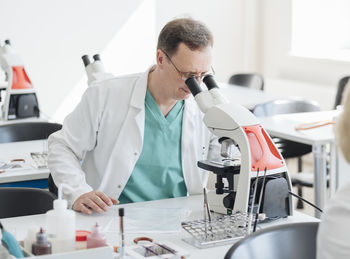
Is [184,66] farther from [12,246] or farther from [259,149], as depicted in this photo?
[12,246]

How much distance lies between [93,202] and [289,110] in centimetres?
253

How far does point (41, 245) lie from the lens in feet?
5.28

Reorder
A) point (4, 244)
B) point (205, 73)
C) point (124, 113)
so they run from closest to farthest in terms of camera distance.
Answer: point (4, 244) < point (205, 73) < point (124, 113)

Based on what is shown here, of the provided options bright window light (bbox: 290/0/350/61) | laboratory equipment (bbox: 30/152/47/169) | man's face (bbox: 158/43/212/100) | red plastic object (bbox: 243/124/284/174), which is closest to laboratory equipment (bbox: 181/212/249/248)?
red plastic object (bbox: 243/124/284/174)

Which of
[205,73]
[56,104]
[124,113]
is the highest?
[205,73]

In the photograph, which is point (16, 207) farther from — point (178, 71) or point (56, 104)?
point (56, 104)

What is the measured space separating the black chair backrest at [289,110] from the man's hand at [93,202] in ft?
7.43

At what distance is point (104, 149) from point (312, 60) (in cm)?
397

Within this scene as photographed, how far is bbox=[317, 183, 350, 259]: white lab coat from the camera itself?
1355mm

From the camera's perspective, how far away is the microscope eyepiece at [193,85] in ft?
7.14

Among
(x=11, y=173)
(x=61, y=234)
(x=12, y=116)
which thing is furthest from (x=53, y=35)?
(x=61, y=234)

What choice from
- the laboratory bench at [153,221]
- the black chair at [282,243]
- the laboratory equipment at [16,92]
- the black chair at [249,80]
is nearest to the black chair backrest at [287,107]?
the black chair at [249,80]

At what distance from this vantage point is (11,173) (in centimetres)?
300

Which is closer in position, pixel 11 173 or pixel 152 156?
pixel 152 156
